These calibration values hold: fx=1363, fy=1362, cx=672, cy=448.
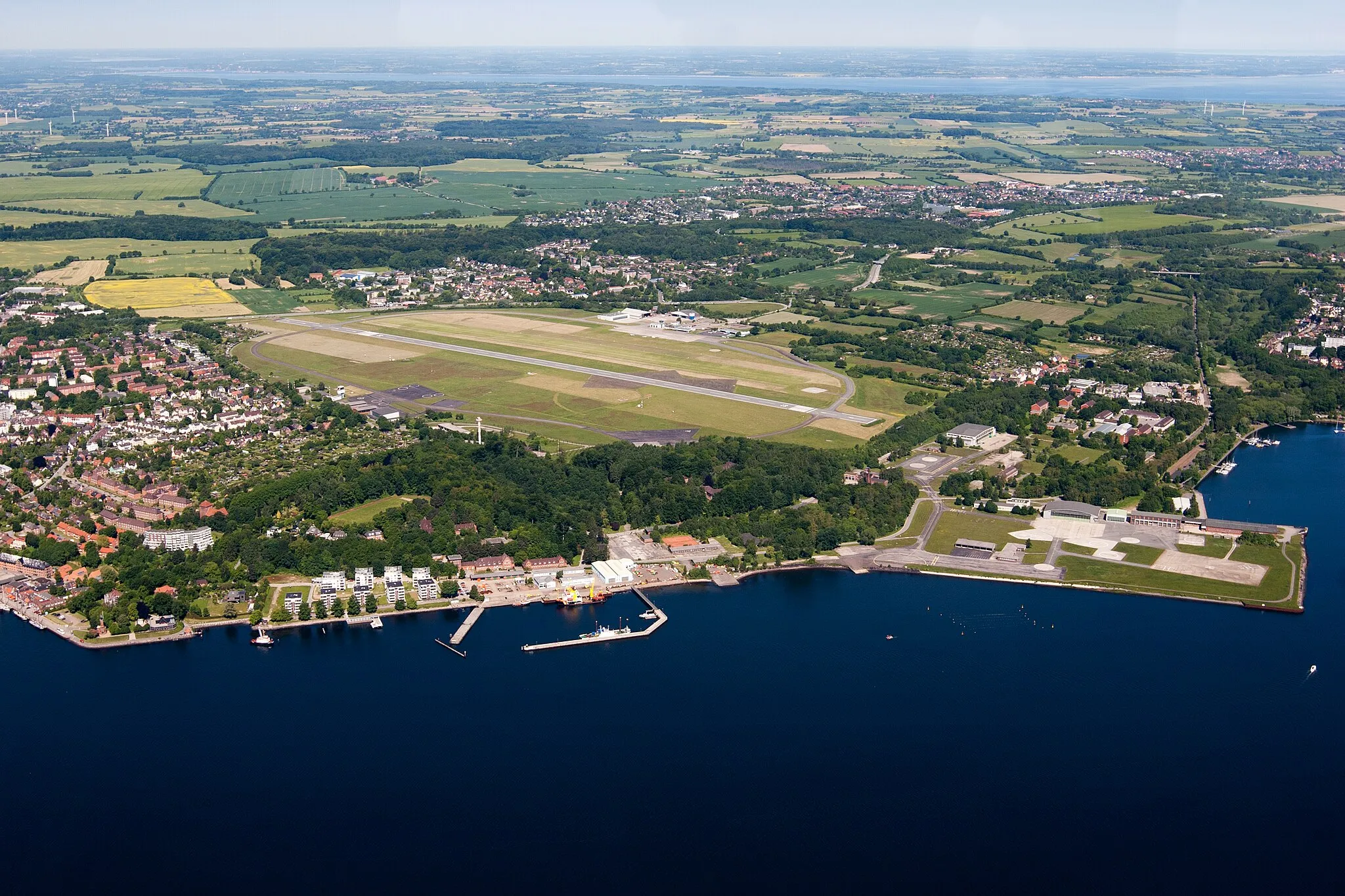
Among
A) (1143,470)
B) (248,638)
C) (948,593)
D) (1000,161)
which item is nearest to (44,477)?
(248,638)

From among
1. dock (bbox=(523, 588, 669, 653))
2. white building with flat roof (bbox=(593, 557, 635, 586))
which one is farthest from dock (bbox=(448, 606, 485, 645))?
white building with flat roof (bbox=(593, 557, 635, 586))

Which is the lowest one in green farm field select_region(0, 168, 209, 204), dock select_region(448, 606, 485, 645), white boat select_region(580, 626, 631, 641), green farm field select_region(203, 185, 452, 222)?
dock select_region(448, 606, 485, 645)

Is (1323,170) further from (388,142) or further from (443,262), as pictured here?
(388,142)

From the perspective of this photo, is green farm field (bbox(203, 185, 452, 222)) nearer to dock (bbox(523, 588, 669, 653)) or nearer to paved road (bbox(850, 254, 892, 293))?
paved road (bbox(850, 254, 892, 293))

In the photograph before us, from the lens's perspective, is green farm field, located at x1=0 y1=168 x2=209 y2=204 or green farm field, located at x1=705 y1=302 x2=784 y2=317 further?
green farm field, located at x1=0 y1=168 x2=209 y2=204

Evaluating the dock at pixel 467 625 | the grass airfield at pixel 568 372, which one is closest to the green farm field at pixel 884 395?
the grass airfield at pixel 568 372

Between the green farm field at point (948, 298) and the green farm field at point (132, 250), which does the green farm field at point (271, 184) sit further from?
the green farm field at point (948, 298)

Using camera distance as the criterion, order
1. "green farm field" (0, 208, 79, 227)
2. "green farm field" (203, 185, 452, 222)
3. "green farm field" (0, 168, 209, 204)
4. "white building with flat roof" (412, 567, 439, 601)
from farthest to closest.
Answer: "green farm field" (0, 168, 209, 204)
"green farm field" (203, 185, 452, 222)
"green farm field" (0, 208, 79, 227)
"white building with flat roof" (412, 567, 439, 601)

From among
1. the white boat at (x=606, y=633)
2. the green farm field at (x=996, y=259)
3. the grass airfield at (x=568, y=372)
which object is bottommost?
the white boat at (x=606, y=633)
